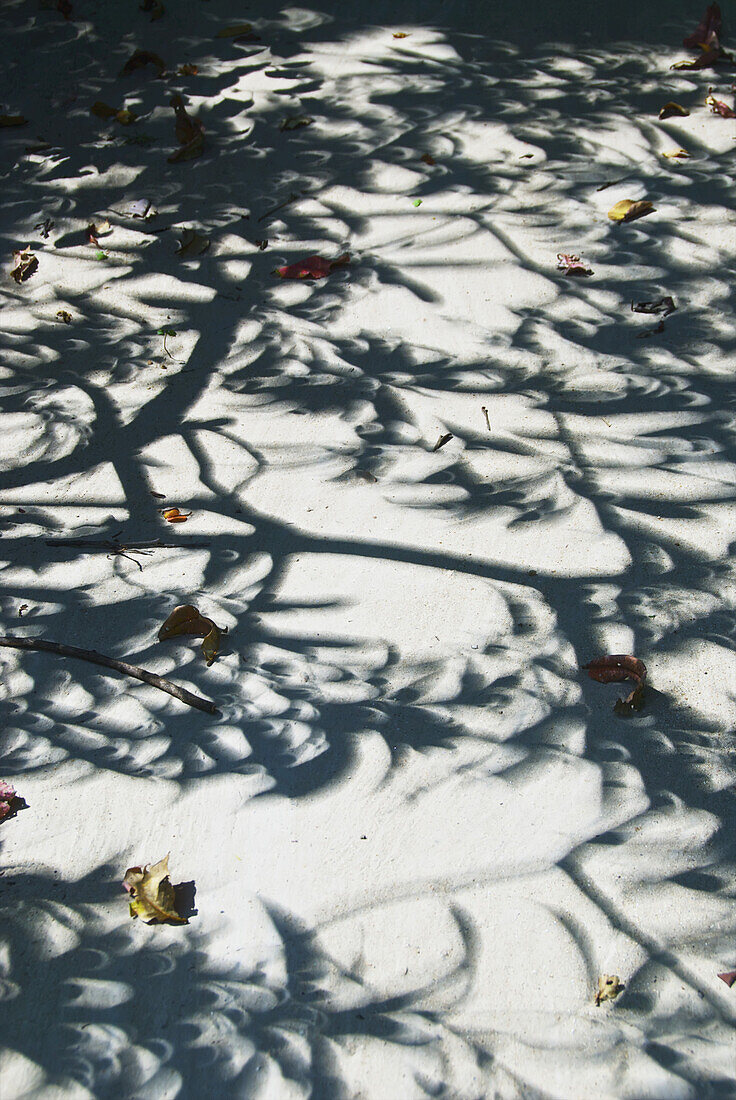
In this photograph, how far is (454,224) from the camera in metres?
4.81

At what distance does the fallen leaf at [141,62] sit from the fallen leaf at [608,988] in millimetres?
6073

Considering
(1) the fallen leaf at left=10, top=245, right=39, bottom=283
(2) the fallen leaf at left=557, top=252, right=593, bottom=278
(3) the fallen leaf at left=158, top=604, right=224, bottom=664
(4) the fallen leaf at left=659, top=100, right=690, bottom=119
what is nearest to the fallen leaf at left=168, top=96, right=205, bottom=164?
(1) the fallen leaf at left=10, top=245, right=39, bottom=283

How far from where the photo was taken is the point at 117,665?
283 cm

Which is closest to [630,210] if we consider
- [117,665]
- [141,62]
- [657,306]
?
[657,306]

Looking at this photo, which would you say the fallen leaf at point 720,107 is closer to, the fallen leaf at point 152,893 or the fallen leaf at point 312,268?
the fallen leaf at point 312,268

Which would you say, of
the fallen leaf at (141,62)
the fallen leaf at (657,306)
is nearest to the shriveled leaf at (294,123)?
the fallen leaf at (141,62)

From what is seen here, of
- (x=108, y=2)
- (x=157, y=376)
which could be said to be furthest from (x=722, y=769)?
(x=108, y=2)

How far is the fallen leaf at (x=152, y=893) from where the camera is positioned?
88.7 inches

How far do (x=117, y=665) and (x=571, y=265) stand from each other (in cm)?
288

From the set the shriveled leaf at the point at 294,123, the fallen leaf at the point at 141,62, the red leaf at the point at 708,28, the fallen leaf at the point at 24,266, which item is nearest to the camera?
the fallen leaf at the point at 24,266

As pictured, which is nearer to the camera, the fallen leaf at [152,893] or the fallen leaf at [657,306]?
the fallen leaf at [152,893]

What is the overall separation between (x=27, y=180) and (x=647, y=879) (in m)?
5.05

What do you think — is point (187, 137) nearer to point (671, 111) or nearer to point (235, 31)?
point (235, 31)

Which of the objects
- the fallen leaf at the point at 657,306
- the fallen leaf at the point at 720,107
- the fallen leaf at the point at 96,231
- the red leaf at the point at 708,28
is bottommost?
the fallen leaf at the point at 657,306
